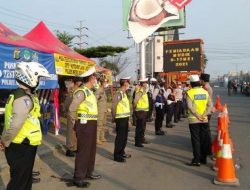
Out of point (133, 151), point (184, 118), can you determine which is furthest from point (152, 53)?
point (133, 151)

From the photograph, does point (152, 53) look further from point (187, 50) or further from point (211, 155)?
point (211, 155)

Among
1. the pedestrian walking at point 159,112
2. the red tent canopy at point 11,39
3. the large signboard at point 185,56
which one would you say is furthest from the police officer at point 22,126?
the large signboard at point 185,56

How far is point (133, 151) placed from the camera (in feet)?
33.4

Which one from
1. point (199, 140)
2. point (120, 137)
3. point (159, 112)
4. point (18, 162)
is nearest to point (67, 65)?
point (159, 112)

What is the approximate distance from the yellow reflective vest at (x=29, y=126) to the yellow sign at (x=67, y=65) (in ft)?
23.0

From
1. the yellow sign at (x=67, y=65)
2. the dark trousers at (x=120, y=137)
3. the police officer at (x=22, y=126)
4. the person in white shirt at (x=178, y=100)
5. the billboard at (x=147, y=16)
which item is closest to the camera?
the police officer at (x=22, y=126)

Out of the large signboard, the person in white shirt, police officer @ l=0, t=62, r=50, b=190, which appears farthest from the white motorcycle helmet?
the large signboard

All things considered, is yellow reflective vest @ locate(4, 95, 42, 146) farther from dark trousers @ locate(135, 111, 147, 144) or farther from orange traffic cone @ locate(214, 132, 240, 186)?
dark trousers @ locate(135, 111, 147, 144)

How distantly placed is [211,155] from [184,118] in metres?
10.6

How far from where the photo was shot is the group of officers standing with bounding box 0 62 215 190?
470cm

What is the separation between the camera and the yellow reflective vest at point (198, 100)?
8180 mm

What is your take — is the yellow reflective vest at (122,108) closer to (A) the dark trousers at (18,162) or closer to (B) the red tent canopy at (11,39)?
(B) the red tent canopy at (11,39)

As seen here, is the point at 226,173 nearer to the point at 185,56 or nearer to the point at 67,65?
the point at 67,65

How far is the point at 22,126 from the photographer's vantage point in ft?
15.4
